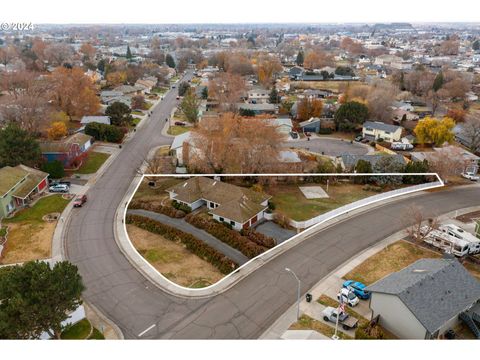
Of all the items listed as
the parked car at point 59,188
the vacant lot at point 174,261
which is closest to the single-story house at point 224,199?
the vacant lot at point 174,261

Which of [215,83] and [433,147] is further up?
[215,83]

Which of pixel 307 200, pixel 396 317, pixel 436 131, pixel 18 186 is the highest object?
pixel 436 131

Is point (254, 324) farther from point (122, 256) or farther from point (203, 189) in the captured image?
point (203, 189)

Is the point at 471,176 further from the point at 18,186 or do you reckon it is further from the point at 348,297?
the point at 18,186

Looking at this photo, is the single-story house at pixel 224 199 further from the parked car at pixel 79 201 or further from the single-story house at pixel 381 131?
the single-story house at pixel 381 131

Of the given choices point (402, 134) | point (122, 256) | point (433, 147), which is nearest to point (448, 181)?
point (433, 147)

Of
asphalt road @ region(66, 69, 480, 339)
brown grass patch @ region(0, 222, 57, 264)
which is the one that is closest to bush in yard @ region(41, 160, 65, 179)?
asphalt road @ region(66, 69, 480, 339)

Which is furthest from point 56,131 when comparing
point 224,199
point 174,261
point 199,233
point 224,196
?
point 174,261

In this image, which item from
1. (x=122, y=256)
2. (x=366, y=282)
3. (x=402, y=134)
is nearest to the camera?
(x=366, y=282)
